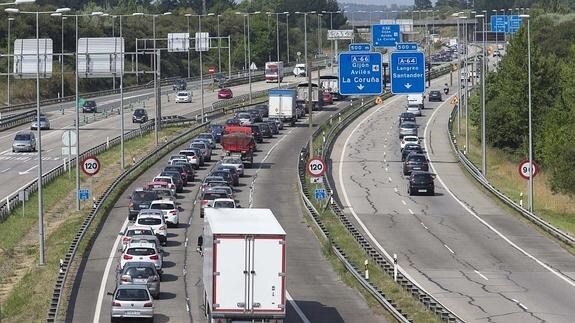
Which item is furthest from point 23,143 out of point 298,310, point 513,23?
point 513,23

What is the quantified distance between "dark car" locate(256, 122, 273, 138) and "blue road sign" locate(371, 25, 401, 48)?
416 inches

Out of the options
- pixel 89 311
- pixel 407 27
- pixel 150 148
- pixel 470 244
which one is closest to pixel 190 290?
pixel 89 311

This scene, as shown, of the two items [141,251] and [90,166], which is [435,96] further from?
[141,251]

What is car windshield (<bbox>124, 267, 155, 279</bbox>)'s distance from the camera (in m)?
40.3

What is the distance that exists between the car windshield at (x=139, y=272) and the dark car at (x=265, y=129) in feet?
197

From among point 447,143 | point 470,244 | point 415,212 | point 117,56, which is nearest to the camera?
point 470,244

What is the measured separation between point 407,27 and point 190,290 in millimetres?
130808

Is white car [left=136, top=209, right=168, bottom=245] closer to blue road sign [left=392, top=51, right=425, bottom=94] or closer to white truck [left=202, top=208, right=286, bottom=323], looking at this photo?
blue road sign [left=392, top=51, right=425, bottom=94]

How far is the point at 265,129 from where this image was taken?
→ 101688mm

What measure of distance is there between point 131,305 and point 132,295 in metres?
0.41

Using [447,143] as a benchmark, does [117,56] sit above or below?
above

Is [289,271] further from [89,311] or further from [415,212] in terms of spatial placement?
[415,212]

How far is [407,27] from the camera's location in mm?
170625

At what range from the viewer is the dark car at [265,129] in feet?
331
